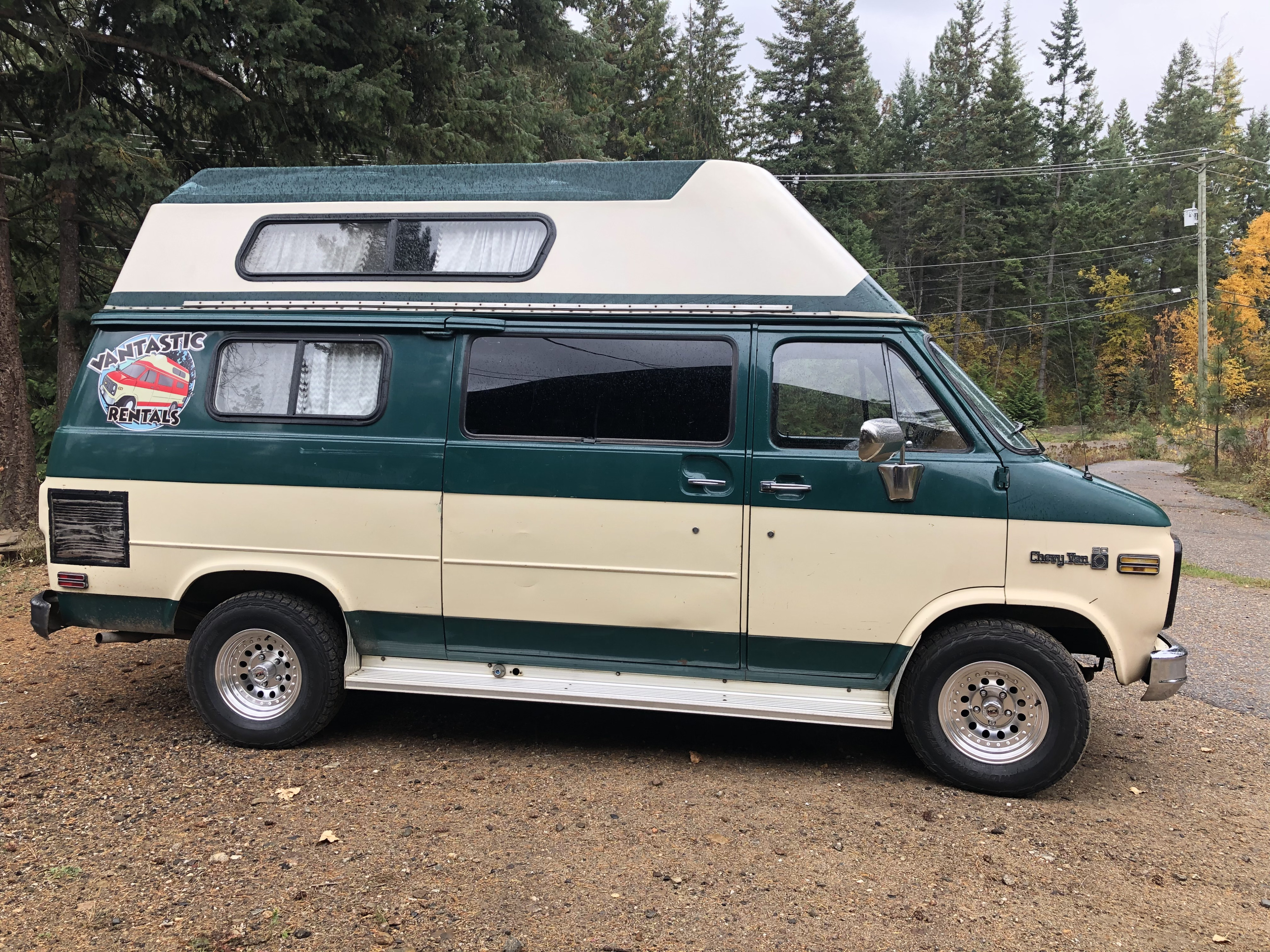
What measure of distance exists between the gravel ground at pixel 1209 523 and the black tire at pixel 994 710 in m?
4.77

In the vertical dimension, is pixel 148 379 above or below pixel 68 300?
below

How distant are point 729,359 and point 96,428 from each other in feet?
11.9

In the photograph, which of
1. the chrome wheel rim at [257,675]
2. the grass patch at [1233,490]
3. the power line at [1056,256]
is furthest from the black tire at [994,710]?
the power line at [1056,256]

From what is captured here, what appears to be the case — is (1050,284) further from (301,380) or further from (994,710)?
(301,380)

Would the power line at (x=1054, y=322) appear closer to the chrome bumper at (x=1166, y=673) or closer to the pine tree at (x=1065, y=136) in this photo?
the pine tree at (x=1065, y=136)

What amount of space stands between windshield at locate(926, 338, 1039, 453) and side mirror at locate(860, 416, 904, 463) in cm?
53

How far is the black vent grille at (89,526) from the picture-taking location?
4.98m

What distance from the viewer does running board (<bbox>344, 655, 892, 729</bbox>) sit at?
176 inches

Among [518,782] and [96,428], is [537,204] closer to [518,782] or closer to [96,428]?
[96,428]

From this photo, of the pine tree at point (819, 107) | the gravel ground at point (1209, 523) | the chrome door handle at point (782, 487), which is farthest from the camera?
the pine tree at point (819, 107)

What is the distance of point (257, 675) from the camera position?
16.3 ft

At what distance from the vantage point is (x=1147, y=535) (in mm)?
4254

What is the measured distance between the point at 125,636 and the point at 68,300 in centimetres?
794

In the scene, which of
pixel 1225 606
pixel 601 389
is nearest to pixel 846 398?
pixel 601 389
